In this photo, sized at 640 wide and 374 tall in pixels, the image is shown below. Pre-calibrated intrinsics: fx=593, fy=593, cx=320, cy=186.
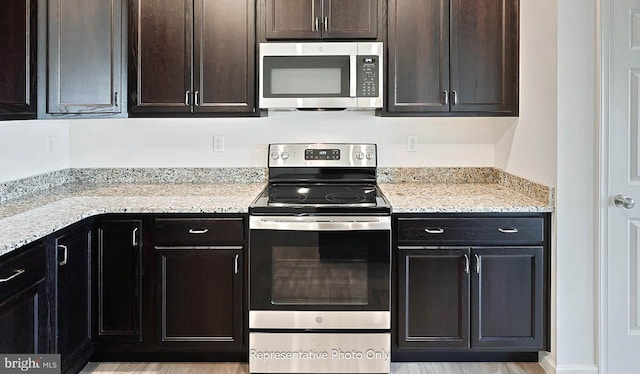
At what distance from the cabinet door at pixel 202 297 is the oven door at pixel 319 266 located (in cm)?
11

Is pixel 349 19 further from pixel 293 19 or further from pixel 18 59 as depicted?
pixel 18 59

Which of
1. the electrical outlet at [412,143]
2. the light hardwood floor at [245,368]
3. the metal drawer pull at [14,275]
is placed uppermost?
the electrical outlet at [412,143]

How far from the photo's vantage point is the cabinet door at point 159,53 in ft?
10.6

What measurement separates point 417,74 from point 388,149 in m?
0.57

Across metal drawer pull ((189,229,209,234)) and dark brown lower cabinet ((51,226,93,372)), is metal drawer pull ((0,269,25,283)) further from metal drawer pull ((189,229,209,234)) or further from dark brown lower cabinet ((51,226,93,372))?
metal drawer pull ((189,229,209,234))

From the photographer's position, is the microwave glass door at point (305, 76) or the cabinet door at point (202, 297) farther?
the microwave glass door at point (305, 76)

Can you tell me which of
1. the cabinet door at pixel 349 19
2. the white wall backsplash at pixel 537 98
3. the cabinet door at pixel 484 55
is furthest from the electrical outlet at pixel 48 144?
the white wall backsplash at pixel 537 98

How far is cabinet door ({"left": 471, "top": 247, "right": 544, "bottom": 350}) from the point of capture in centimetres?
288

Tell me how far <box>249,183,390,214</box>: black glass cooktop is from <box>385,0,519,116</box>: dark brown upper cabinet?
508 mm

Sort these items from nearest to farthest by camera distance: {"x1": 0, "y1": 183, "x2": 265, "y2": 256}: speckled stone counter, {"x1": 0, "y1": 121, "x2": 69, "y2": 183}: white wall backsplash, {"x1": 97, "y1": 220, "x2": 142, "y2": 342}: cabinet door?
{"x1": 0, "y1": 183, "x2": 265, "y2": 256}: speckled stone counter
{"x1": 97, "y1": 220, "x2": 142, "y2": 342}: cabinet door
{"x1": 0, "y1": 121, "x2": 69, "y2": 183}: white wall backsplash

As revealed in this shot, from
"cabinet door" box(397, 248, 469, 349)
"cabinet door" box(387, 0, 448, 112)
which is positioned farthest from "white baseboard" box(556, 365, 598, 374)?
"cabinet door" box(387, 0, 448, 112)

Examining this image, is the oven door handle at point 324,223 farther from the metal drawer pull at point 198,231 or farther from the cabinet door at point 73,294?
the cabinet door at point 73,294

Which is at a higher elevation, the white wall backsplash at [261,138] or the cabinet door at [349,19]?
the cabinet door at [349,19]

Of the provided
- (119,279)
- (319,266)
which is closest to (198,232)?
(119,279)
